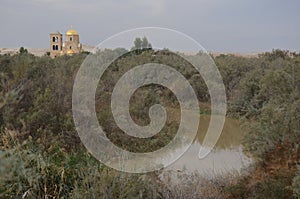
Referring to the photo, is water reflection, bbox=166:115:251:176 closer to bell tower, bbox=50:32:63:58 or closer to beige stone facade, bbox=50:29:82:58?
beige stone facade, bbox=50:29:82:58

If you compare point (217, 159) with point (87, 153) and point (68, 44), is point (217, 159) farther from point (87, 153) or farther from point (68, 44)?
point (68, 44)

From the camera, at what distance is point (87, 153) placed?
5250 mm

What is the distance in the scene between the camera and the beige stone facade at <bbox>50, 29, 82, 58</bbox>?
2617cm

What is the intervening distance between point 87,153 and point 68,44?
78.7 ft

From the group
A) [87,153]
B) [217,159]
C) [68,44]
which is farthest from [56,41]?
[87,153]

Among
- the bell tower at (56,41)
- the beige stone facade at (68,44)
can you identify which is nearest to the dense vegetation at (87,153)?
the beige stone facade at (68,44)

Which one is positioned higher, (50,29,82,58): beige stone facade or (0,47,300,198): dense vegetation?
(50,29,82,58): beige stone facade

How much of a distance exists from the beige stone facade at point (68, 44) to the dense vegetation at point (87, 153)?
39.0 ft

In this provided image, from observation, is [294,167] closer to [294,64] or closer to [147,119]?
[147,119]

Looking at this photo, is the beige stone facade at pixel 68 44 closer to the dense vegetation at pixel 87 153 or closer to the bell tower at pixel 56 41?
the bell tower at pixel 56 41

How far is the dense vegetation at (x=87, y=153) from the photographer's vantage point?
141 inches

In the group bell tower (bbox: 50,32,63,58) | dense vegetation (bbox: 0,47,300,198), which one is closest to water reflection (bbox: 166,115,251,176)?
dense vegetation (bbox: 0,47,300,198)

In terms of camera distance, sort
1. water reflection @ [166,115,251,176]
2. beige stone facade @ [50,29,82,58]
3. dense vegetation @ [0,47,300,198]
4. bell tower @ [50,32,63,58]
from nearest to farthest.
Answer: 1. dense vegetation @ [0,47,300,198]
2. water reflection @ [166,115,251,176]
3. beige stone facade @ [50,29,82,58]
4. bell tower @ [50,32,63,58]

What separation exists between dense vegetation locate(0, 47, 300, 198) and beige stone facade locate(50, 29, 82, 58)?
1187 cm
